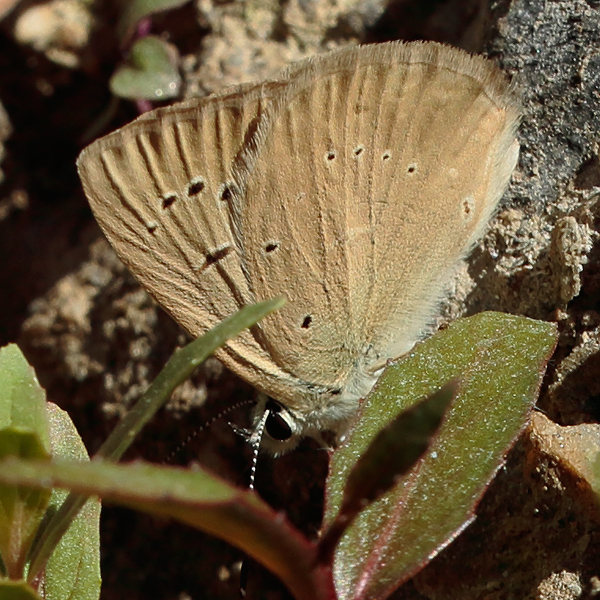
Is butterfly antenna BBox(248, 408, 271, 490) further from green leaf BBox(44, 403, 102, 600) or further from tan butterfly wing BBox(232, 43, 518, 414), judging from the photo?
green leaf BBox(44, 403, 102, 600)

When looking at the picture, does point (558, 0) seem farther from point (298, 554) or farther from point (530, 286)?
point (298, 554)

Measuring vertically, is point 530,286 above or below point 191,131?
below

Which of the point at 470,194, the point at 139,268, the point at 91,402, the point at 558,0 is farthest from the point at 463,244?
the point at 91,402

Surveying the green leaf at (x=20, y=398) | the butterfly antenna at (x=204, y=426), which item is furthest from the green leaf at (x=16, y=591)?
the butterfly antenna at (x=204, y=426)

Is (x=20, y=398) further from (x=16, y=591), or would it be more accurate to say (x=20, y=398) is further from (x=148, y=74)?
(x=148, y=74)

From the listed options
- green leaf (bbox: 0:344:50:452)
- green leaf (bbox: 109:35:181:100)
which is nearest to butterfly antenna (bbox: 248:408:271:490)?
green leaf (bbox: 0:344:50:452)

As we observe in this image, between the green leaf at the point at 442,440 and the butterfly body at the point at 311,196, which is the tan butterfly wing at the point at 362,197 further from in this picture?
the green leaf at the point at 442,440

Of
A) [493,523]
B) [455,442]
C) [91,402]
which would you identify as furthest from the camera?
[91,402]

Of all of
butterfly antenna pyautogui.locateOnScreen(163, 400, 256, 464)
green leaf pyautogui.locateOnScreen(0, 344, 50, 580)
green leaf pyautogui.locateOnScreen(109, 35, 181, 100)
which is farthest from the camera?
green leaf pyautogui.locateOnScreen(109, 35, 181, 100)
